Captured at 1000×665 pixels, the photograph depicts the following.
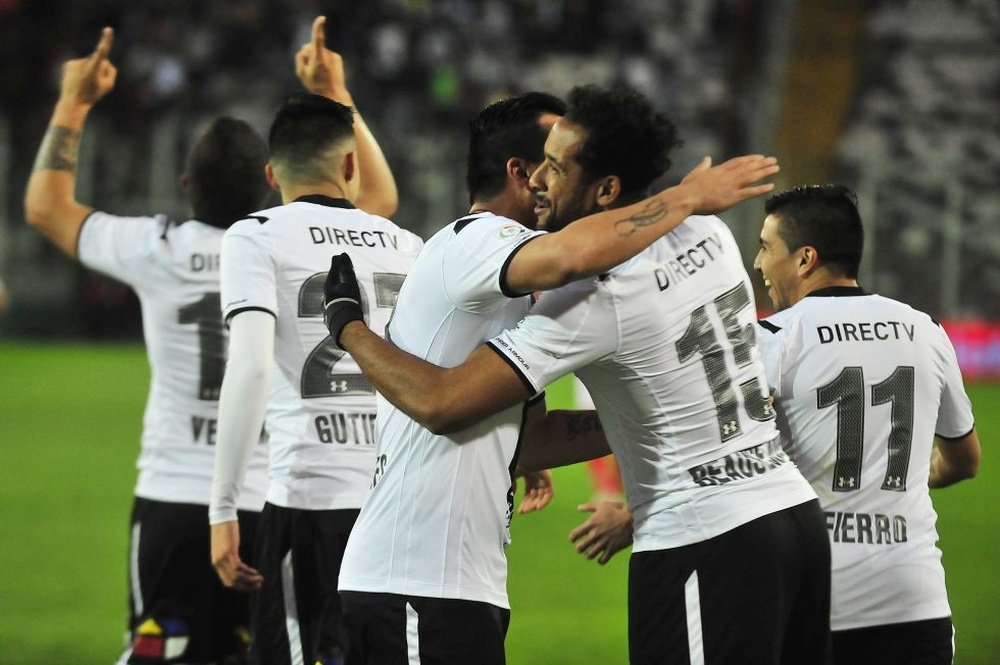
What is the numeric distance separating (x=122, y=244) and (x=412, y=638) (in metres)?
2.52

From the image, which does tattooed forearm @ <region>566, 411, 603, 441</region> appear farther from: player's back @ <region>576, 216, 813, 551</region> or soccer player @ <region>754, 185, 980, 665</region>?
soccer player @ <region>754, 185, 980, 665</region>

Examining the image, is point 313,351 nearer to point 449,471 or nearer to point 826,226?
point 449,471

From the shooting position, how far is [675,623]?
3.72m

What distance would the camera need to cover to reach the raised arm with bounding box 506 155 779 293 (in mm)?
3445

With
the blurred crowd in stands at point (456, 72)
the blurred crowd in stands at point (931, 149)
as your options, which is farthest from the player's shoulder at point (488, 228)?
the blurred crowd in stands at point (456, 72)

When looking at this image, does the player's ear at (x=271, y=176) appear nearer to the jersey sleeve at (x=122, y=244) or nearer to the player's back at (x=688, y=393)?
the jersey sleeve at (x=122, y=244)

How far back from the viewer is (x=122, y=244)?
5.49 meters

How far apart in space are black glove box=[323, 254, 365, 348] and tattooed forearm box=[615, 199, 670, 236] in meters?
0.74

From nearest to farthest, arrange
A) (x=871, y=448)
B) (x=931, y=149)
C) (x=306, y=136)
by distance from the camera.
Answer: (x=871, y=448)
(x=306, y=136)
(x=931, y=149)

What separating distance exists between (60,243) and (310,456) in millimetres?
1691

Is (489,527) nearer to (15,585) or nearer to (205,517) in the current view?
(205,517)

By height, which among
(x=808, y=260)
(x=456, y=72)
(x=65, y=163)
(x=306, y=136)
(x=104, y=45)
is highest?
(x=456, y=72)

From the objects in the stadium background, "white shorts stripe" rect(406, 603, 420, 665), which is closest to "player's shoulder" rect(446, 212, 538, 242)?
"white shorts stripe" rect(406, 603, 420, 665)

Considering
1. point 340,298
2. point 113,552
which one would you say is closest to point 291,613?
point 340,298
